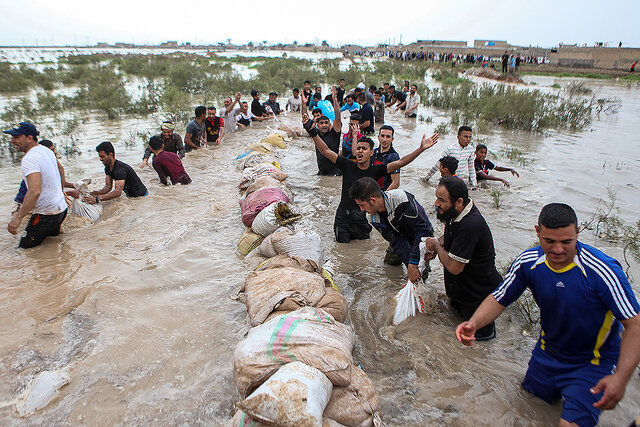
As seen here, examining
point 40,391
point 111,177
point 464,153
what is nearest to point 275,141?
point 111,177

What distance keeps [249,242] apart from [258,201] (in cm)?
70

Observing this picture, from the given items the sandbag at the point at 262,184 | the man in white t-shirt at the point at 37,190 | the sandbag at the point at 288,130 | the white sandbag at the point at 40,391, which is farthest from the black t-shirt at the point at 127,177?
the sandbag at the point at 288,130

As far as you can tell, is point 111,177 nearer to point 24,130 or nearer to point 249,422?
point 24,130

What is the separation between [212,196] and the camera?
5.85 metres

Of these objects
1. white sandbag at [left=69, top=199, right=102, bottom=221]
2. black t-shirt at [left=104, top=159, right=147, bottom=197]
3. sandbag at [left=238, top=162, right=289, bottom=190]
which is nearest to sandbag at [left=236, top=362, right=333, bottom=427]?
white sandbag at [left=69, top=199, right=102, bottom=221]

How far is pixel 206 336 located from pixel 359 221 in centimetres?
220

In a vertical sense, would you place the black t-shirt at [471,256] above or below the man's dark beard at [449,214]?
below

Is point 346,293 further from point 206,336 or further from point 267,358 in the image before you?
point 267,358

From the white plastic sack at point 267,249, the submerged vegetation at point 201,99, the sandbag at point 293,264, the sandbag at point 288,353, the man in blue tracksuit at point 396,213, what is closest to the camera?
the sandbag at point 288,353

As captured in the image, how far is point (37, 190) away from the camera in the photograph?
3.56 meters

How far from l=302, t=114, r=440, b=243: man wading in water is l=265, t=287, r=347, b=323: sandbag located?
1.28 m

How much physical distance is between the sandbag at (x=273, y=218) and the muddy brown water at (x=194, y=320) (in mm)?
348

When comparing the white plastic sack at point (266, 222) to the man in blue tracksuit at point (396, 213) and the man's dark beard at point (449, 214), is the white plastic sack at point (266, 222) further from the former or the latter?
the man's dark beard at point (449, 214)

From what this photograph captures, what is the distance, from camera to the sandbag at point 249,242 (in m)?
4.09
